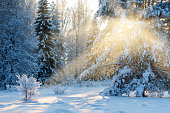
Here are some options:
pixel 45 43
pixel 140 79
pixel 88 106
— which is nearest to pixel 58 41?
pixel 45 43

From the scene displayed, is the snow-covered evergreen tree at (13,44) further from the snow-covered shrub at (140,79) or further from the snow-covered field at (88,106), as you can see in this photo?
the snow-covered shrub at (140,79)

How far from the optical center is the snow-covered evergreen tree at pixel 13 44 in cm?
1508

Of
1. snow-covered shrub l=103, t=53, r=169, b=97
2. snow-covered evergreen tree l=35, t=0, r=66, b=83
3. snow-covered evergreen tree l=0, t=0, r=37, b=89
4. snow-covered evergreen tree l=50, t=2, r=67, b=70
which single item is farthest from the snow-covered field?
snow-covered evergreen tree l=50, t=2, r=67, b=70

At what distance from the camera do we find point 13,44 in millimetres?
15883

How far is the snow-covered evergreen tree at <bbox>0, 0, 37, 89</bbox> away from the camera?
15078 millimetres

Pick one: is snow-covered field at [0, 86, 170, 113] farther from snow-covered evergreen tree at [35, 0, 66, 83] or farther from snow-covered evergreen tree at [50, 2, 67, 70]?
snow-covered evergreen tree at [50, 2, 67, 70]

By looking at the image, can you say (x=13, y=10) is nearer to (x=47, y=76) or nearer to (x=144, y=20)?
(x=47, y=76)

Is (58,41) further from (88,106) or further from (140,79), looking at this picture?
(88,106)

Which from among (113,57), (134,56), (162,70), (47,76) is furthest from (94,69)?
(47,76)

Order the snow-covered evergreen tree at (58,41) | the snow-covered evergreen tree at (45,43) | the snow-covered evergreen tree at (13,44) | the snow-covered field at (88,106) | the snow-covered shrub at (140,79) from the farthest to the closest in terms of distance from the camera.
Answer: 1. the snow-covered evergreen tree at (58,41)
2. the snow-covered evergreen tree at (45,43)
3. the snow-covered evergreen tree at (13,44)
4. the snow-covered shrub at (140,79)
5. the snow-covered field at (88,106)

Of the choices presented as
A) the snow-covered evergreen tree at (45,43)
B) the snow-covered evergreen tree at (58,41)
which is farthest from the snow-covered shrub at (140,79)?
the snow-covered evergreen tree at (58,41)

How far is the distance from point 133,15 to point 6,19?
1218 centimetres

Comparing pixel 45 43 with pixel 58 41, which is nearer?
pixel 45 43

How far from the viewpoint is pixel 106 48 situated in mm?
9406
